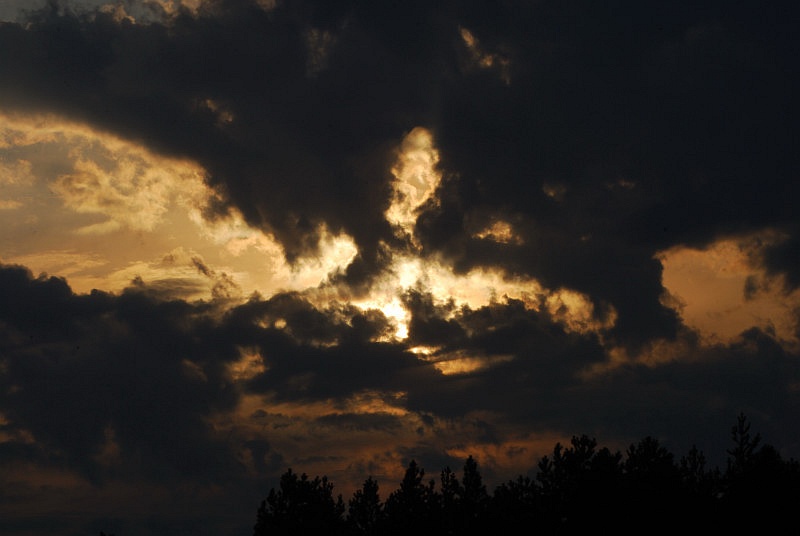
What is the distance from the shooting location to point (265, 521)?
96.6 meters

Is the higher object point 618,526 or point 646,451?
point 646,451

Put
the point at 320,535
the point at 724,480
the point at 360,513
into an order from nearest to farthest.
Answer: the point at 724,480, the point at 320,535, the point at 360,513

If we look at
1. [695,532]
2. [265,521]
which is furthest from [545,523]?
[265,521]

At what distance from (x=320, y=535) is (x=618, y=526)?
32649 millimetres

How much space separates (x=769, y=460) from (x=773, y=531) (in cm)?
721

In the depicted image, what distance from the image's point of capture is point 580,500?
83.1 metres

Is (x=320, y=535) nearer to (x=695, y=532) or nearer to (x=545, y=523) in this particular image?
(x=545, y=523)

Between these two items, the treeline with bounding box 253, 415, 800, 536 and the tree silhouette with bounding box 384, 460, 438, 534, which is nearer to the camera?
the treeline with bounding box 253, 415, 800, 536

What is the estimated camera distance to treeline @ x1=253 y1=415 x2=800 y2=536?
7700 centimetres

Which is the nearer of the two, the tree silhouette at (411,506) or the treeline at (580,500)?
the treeline at (580,500)

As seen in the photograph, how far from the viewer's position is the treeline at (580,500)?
3031 inches

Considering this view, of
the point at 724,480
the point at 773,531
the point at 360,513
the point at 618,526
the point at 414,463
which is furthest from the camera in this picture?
the point at 360,513

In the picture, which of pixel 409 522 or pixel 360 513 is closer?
pixel 409 522

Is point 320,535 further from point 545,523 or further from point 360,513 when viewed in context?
point 545,523
